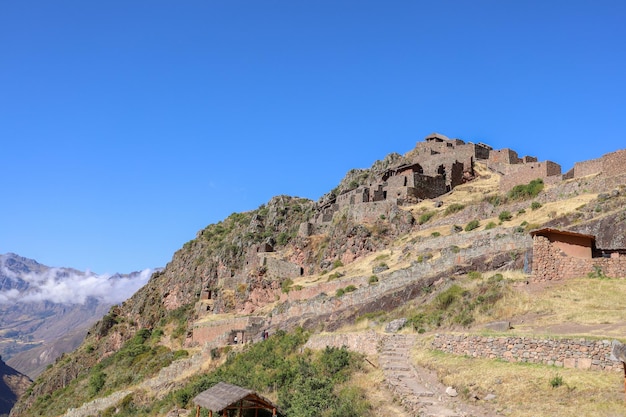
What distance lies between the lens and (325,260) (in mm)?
45406

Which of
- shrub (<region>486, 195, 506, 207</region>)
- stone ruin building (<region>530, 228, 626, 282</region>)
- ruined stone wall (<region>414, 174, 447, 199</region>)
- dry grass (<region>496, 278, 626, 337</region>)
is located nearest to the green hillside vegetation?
dry grass (<region>496, 278, 626, 337</region>)

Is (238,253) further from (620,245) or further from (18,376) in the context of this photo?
(18,376)

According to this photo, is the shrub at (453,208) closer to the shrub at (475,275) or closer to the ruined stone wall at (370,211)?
the ruined stone wall at (370,211)

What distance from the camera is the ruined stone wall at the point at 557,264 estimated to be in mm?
20250

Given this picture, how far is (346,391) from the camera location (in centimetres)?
1816

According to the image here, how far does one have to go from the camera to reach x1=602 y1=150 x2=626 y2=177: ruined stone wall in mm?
31344

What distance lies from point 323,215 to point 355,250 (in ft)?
35.2

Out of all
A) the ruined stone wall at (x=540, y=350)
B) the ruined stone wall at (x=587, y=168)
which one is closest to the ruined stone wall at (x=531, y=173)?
the ruined stone wall at (x=587, y=168)

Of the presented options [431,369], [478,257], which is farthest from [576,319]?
[478,257]

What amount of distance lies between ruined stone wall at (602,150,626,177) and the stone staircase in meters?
18.6

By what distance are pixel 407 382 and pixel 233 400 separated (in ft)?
18.2

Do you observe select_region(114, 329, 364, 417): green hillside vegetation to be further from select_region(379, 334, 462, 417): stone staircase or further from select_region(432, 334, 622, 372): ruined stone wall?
select_region(432, 334, 622, 372): ruined stone wall

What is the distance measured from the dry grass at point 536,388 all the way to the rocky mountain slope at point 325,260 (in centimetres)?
740

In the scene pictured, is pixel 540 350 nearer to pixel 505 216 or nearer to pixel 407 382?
pixel 407 382
